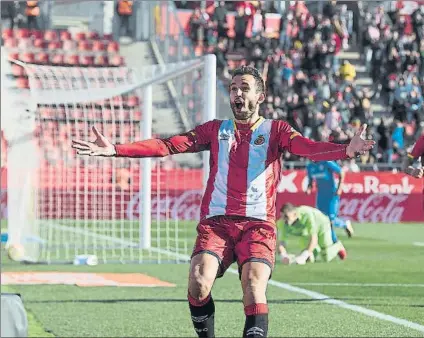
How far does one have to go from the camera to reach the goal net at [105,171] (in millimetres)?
15031

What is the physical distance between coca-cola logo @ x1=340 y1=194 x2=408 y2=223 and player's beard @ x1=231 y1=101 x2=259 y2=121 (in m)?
20.0

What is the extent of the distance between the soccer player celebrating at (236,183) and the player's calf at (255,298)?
1 cm

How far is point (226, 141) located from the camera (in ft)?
23.0

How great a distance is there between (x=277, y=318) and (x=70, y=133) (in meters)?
10.8

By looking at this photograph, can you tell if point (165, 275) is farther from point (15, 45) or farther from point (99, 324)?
point (15, 45)

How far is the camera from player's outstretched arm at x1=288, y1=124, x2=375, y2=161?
625cm

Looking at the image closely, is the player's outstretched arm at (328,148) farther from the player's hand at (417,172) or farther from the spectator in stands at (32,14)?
the spectator in stands at (32,14)

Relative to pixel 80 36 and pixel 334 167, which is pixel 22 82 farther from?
pixel 334 167

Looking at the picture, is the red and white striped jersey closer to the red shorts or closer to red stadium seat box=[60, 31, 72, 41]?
the red shorts

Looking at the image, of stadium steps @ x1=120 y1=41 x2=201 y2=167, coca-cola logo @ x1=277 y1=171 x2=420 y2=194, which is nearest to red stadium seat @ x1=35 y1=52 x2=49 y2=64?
stadium steps @ x1=120 y1=41 x2=201 y2=167

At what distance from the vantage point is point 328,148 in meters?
6.55

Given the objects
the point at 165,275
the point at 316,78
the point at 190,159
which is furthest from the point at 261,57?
the point at 165,275

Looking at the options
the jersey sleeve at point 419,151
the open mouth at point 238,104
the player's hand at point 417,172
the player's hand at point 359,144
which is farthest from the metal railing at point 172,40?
the player's hand at point 359,144

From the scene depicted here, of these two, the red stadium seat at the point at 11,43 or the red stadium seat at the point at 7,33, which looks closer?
the red stadium seat at the point at 11,43
